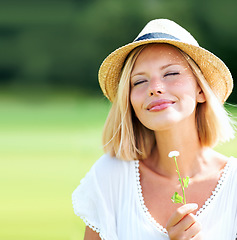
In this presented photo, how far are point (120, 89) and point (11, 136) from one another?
26.2ft

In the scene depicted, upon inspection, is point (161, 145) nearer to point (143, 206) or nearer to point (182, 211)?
point (143, 206)

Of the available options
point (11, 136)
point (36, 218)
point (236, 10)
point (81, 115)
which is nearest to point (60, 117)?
point (81, 115)

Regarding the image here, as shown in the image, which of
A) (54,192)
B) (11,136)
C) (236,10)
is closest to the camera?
(54,192)

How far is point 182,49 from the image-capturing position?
2.27 meters


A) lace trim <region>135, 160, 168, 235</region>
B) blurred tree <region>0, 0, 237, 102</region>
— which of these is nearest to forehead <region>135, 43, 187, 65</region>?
lace trim <region>135, 160, 168, 235</region>

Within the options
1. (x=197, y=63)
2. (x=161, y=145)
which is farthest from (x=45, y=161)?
(x=197, y=63)

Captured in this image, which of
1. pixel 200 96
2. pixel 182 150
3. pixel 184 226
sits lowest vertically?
pixel 184 226

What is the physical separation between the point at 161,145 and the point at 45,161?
17.2 feet

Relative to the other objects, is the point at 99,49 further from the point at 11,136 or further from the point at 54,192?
the point at 54,192

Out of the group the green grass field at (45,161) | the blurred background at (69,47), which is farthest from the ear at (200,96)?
the blurred background at (69,47)

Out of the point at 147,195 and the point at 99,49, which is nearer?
the point at 147,195

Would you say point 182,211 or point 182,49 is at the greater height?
point 182,49

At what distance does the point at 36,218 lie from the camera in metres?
4.57

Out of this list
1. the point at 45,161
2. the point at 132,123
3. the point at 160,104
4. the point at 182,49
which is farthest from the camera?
the point at 45,161
